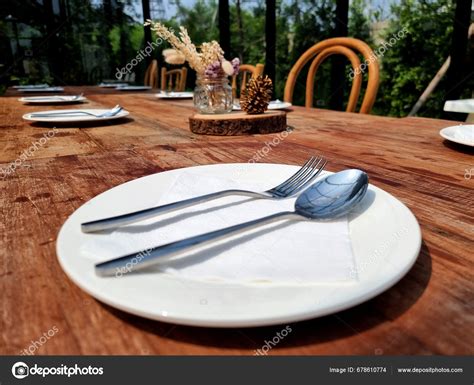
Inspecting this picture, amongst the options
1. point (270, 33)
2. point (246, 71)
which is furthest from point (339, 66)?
point (270, 33)

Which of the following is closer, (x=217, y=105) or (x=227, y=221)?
(x=227, y=221)

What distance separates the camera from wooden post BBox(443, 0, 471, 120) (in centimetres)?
196

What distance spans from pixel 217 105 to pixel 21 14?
17.6ft

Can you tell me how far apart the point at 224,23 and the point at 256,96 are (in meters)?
3.70

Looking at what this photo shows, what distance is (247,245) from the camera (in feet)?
0.99

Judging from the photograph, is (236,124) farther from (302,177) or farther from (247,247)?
(247,247)

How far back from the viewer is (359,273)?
0.84 feet

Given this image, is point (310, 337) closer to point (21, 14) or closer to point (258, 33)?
point (258, 33)

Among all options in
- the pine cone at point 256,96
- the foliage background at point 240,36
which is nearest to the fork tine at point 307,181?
the pine cone at point 256,96

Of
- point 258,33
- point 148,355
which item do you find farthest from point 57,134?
point 258,33

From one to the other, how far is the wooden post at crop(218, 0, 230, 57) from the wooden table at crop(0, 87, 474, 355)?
3740 millimetres

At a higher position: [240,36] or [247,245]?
[240,36]

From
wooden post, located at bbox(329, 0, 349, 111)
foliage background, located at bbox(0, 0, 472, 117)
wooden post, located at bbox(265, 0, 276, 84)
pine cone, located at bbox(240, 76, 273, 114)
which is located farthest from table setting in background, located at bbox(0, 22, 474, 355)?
wooden post, located at bbox(265, 0, 276, 84)

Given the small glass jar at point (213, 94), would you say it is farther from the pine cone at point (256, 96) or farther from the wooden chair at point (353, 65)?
the wooden chair at point (353, 65)
